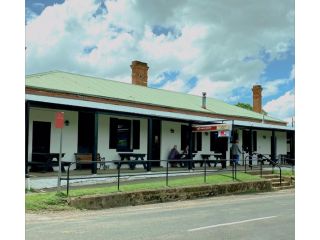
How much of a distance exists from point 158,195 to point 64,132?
Answer: 219 inches

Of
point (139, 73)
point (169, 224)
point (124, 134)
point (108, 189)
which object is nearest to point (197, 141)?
point (124, 134)

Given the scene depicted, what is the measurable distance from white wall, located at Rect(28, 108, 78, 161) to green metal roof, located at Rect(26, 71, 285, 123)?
10.4ft

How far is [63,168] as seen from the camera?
58.6 ft

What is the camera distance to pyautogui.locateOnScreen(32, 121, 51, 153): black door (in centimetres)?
1741

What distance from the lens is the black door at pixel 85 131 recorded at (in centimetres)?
1912

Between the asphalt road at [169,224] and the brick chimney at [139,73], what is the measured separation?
755 inches

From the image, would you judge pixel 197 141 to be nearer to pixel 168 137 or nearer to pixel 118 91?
pixel 168 137

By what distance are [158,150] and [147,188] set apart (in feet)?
27.4

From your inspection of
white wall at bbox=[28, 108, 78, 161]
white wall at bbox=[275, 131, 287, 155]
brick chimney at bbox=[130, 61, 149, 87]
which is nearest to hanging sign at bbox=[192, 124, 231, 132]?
white wall at bbox=[28, 108, 78, 161]

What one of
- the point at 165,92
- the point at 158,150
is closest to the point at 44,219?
the point at 158,150

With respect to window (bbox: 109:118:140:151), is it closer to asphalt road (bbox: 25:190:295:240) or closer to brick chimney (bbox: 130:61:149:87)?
asphalt road (bbox: 25:190:295:240)
